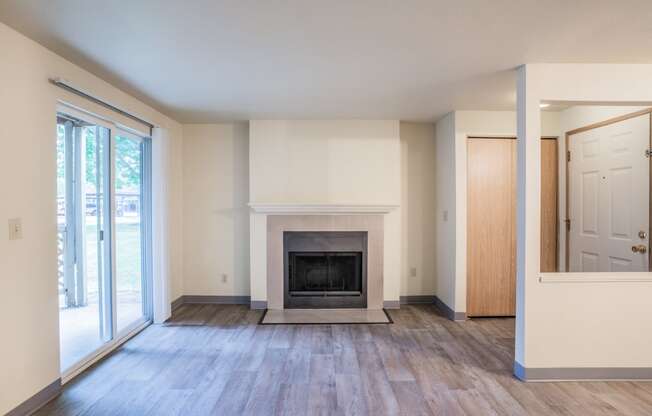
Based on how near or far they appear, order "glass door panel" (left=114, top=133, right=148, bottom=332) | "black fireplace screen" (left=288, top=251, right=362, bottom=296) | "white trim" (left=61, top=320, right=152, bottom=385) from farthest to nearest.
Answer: "black fireplace screen" (left=288, top=251, right=362, bottom=296) < "glass door panel" (left=114, top=133, right=148, bottom=332) < "white trim" (left=61, top=320, right=152, bottom=385)

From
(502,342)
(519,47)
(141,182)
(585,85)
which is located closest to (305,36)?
(519,47)

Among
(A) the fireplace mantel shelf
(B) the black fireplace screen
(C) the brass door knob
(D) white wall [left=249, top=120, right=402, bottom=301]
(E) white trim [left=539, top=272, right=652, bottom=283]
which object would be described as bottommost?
(B) the black fireplace screen

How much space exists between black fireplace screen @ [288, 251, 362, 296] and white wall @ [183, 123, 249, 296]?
2.21ft

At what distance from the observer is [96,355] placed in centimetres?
292

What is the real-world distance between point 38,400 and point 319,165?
3261 millimetres

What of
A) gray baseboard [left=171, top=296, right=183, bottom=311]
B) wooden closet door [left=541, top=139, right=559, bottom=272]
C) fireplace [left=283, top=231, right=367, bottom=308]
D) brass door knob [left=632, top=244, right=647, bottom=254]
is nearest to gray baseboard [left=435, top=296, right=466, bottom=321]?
fireplace [left=283, top=231, right=367, bottom=308]

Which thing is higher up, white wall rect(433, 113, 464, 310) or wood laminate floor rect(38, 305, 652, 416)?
white wall rect(433, 113, 464, 310)

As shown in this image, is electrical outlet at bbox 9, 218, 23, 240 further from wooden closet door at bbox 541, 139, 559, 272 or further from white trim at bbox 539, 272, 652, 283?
wooden closet door at bbox 541, 139, 559, 272

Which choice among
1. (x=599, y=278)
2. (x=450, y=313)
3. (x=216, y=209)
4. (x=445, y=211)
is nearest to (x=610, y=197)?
(x=599, y=278)

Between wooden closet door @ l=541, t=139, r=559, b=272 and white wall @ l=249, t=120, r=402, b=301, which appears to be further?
white wall @ l=249, t=120, r=402, b=301

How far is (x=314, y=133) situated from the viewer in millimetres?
4336

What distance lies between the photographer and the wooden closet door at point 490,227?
4.01 meters

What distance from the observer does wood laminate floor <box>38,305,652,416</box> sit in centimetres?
225

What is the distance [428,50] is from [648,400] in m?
2.74
